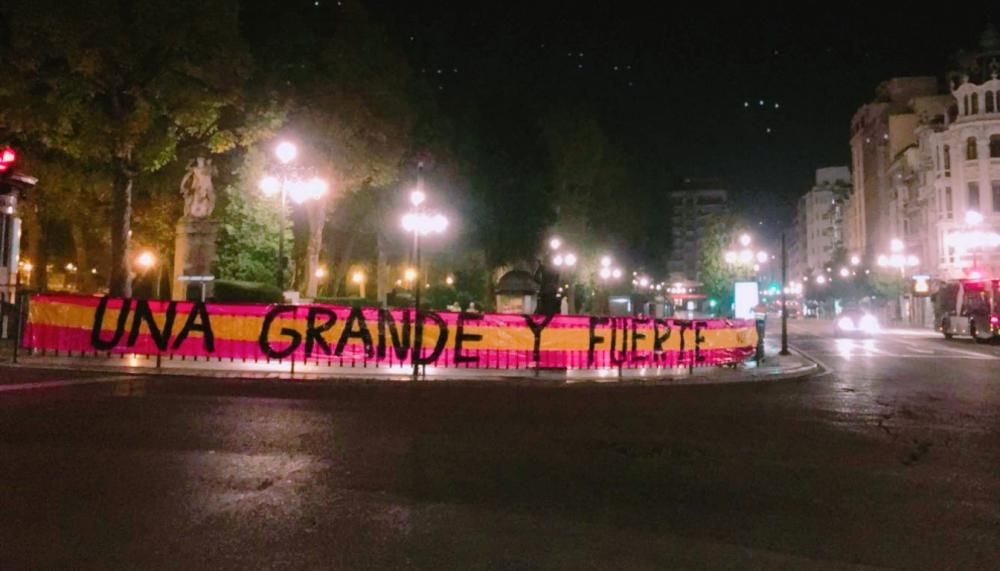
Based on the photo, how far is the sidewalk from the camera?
1725 cm

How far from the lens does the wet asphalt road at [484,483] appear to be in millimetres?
5629

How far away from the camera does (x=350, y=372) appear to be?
58.5 ft

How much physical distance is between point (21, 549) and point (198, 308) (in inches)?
553

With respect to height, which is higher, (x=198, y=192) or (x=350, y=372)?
(x=198, y=192)

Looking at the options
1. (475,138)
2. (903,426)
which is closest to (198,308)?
(903,426)

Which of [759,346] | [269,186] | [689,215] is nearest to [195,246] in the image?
[269,186]

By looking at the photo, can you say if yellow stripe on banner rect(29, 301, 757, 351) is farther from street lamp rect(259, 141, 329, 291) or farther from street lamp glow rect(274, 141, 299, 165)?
street lamp glow rect(274, 141, 299, 165)

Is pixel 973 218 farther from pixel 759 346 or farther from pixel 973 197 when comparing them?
pixel 759 346

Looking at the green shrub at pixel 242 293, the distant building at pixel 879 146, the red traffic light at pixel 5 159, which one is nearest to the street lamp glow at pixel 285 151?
the green shrub at pixel 242 293

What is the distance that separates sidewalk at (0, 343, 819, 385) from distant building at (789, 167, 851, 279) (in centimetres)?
11680

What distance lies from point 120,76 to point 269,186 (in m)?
9.80

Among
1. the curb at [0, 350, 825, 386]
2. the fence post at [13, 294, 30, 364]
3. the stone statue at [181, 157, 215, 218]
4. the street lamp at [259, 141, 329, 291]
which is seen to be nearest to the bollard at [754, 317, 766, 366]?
the curb at [0, 350, 825, 386]

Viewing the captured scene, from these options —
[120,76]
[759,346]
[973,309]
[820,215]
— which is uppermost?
[820,215]

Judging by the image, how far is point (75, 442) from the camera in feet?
29.8
